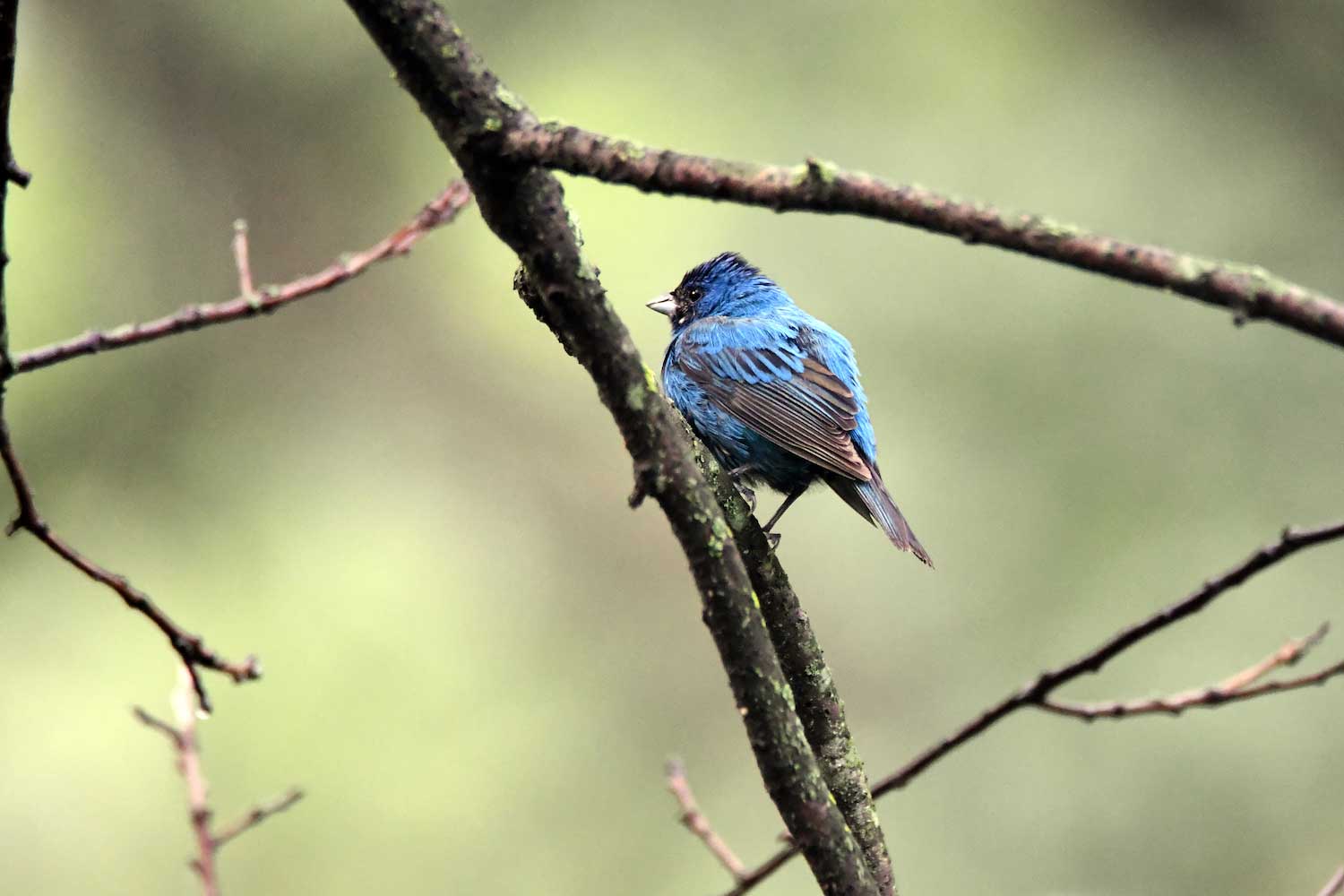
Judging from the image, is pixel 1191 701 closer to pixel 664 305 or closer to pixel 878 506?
pixel 878 506

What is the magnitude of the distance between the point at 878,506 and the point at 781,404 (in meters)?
0.55

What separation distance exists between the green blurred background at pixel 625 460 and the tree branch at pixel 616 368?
4.46m

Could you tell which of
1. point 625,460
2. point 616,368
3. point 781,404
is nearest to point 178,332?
point 616,368

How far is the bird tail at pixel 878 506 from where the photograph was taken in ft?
16.3

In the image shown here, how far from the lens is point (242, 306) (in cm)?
299

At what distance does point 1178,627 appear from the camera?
6812mm

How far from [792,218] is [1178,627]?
2.97 meters

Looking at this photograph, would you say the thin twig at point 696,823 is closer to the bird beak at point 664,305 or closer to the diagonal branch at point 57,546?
the diagonal branch at point 57,546

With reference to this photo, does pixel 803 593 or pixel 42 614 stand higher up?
pixel 42 614

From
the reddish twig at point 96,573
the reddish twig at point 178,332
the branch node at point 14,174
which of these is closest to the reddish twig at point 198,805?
the reddish twig at point 178,332

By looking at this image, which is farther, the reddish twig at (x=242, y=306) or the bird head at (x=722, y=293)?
the bird head at (x=722, y=293)

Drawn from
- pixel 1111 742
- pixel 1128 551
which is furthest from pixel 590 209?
pixel 1111 742

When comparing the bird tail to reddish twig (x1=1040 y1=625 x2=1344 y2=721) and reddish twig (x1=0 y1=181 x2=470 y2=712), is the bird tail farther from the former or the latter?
reddish twig (x1=1040 y1=625 x2=1344 y2=721)

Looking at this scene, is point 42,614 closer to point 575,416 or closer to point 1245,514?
point 575,416
